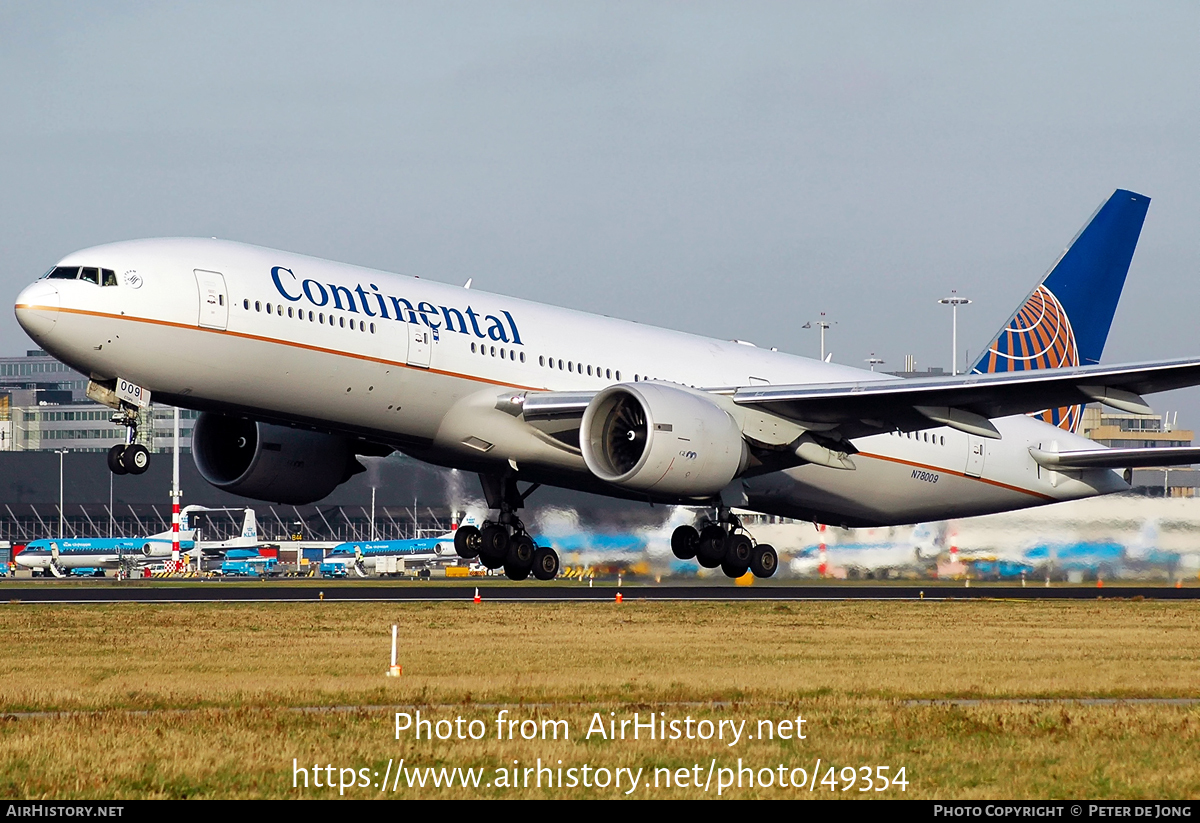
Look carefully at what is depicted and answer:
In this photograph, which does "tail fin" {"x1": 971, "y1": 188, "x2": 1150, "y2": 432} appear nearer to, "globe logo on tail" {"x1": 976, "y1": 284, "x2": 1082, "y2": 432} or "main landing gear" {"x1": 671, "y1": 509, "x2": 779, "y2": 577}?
"globe logo on tail" {"x1": 976, "y1": 284, "x2": 1082, "y2": 432}

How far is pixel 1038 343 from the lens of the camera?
4091cm

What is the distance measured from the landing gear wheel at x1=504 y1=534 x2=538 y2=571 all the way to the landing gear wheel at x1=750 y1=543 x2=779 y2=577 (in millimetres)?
4910

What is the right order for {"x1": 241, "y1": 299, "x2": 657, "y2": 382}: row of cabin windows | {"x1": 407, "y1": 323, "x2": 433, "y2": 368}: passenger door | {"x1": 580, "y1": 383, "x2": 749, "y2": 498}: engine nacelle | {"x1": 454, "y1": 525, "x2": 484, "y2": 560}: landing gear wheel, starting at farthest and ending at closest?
{"x1": 454, "y1": 525, "x2": 484, "y2": 560}: landing gear wheel
{"x1": 580, "y1": 383, "x2": 749, "y2": 498}: engine nacelle
{"x1": 407, "y1": 323, "x2": 433, "y2": 368}: passenger door
{"x1": 241, "y1": 299, "x2": 657, "y2": 382}: row of cabin windows

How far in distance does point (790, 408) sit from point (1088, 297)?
48.5ft

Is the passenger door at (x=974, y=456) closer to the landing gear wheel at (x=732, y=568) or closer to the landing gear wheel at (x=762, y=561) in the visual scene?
the landing gear wheel at (x=762, y=561)

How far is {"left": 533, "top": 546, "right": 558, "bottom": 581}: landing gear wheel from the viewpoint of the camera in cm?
3347

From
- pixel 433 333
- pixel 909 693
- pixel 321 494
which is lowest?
pixel 909 693

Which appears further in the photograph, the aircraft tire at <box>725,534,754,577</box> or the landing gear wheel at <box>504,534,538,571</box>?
the landing gear wheel at <box>504,534,538,571</box>

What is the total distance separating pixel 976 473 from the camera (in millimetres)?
37188

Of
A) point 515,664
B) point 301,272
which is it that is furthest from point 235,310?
point 515,664

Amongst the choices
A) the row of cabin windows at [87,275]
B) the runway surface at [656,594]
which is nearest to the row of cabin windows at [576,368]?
the row of cabin windows at [87,275]

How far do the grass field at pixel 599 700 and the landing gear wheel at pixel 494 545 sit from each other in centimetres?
131

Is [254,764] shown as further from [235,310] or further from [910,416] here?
[910,416]

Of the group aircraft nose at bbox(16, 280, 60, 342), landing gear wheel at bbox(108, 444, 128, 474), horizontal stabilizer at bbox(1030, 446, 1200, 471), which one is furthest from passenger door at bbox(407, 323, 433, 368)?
horizontal stabilizer at bbox(1030, 446, 1200, 471)
